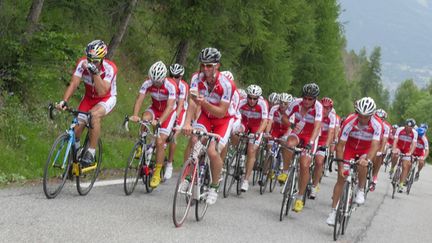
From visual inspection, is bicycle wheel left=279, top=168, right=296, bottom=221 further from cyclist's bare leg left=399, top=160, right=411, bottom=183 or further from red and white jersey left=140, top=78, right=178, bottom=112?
cyclist's bare leg left=399, top=160, right=411, bottom=183

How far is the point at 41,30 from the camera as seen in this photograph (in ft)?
36.9

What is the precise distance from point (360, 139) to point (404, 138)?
8.90 metres

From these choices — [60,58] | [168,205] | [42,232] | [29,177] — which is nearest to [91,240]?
[42,232]

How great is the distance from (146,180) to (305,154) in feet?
9.24

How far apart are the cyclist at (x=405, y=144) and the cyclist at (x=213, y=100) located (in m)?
10.2

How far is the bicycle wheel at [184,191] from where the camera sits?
22.6 ft

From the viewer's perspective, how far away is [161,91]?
971 cm

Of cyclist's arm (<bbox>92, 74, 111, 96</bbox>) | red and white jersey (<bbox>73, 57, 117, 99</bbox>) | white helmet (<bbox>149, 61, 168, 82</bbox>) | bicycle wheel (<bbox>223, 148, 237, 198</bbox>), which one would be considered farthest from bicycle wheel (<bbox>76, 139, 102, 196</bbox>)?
bicycle wheel (<bbox>223, 148, 237, 198</bbox>)

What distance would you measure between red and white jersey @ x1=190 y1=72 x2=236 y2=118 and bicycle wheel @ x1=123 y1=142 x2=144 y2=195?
161 cm

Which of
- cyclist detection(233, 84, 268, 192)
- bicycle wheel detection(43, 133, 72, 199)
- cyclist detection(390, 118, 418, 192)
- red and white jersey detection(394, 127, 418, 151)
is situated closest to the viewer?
bicycle wheel detection(43, 133, 72, 199)

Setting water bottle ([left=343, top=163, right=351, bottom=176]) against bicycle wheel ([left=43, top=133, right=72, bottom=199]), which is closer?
bicycle wheel ([left=43, top=133, right=72, bottom=199])

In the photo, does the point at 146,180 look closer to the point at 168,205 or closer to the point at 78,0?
the point at 168,205

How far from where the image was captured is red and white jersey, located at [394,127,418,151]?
1706cm

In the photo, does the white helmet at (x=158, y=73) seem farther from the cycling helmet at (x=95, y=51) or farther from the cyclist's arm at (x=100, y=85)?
the cycling helmet at (x=95, y=51)
